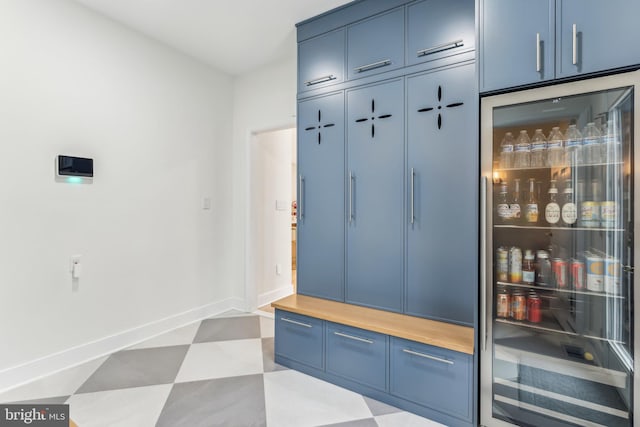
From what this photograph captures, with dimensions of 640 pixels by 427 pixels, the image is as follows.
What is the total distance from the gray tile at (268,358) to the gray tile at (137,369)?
647 mm

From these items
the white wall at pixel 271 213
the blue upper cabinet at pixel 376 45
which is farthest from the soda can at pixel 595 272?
the white wall at pixel 271 213

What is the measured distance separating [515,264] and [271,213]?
2873mm

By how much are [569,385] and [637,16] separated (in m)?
1.67

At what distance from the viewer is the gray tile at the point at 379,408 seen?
1.90 meters

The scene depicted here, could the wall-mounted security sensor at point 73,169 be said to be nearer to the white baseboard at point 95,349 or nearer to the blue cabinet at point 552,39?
the white baseboard at point 95,349

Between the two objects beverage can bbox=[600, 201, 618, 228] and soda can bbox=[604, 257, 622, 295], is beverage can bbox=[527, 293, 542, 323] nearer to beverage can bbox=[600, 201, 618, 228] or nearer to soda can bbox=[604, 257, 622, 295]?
soda can bbox=[604, 257, 622, 295]

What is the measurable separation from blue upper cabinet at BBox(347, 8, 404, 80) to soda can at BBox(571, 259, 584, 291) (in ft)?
5.28

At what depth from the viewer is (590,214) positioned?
1.52m

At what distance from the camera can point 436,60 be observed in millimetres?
2129

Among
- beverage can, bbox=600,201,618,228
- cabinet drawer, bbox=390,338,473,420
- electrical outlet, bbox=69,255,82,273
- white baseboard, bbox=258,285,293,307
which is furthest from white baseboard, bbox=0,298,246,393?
beverage can, bbox=600,201,618,228

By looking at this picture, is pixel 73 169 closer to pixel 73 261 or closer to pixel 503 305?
pixel 73 261

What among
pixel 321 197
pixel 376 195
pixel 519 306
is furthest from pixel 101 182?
pixel 519 306

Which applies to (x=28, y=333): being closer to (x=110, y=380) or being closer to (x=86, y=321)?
(x=86, y=321)

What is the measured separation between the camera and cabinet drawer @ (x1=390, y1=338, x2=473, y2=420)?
172 centimetres
